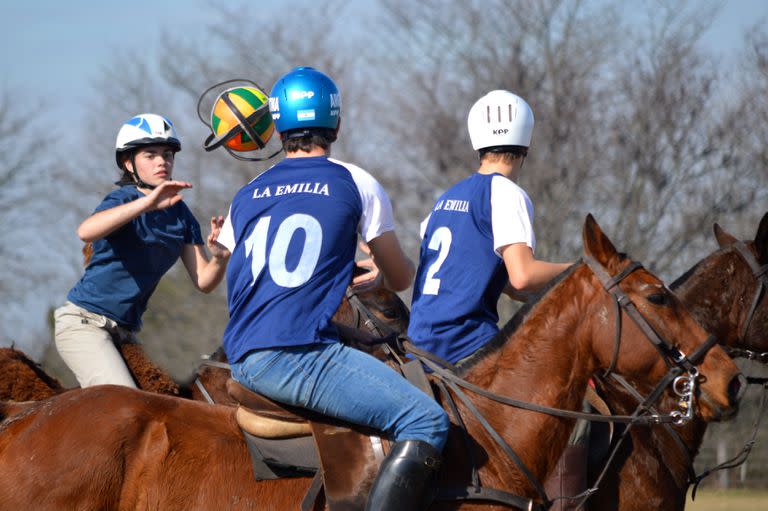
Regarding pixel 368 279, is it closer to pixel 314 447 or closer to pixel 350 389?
pixel 314 447

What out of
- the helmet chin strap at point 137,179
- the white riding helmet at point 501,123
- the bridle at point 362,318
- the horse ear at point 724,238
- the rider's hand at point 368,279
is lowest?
the bridle at point 362,318

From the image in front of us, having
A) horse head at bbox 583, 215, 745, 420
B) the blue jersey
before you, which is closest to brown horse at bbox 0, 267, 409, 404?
the blue jersey

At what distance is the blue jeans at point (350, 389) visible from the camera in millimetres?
4855

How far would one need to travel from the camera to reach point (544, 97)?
23.8 meters

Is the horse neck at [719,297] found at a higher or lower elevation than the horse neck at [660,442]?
higher

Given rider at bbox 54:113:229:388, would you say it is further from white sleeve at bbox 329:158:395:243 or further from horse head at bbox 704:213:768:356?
horse head at bbox 704:213:768:356

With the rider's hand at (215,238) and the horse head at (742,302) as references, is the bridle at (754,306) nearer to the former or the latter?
the horse head at (742,302)

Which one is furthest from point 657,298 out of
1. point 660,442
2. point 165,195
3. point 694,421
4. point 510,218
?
point 165,195

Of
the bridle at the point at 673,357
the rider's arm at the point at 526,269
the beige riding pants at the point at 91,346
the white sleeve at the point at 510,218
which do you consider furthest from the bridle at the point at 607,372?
the beige riding pants at the point at 91,346

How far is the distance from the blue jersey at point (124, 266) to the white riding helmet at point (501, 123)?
7.84 feet

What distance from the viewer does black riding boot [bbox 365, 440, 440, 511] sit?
15.4ft

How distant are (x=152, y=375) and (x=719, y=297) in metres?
3.96

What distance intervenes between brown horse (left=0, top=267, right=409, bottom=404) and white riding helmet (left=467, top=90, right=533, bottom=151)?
1.35 m

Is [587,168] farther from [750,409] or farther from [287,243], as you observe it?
[287,243]
